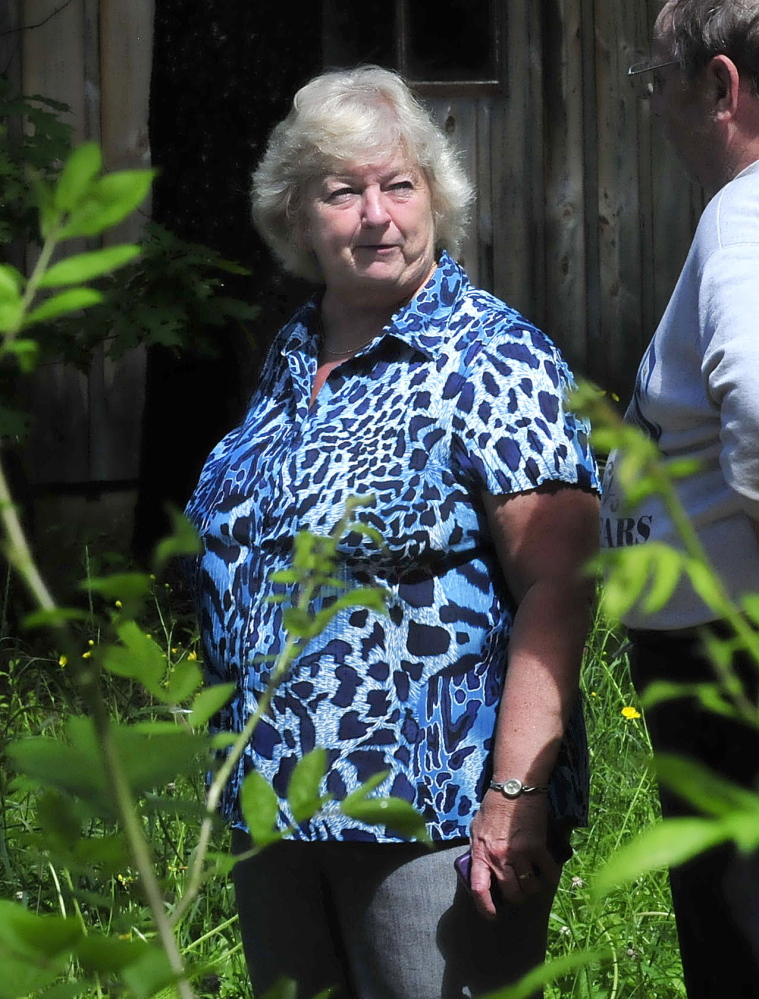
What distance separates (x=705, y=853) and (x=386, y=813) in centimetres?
139

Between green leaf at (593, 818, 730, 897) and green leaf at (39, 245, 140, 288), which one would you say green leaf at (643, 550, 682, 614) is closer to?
green leaf at (593, 818, 730, 897)

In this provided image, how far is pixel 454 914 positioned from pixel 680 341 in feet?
2.89

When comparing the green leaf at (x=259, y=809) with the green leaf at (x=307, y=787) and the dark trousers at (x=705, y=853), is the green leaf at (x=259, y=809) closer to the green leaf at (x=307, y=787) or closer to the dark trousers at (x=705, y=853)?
the green leaf at (x=307, y=787)

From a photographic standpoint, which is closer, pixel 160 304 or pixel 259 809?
pixel 259 809

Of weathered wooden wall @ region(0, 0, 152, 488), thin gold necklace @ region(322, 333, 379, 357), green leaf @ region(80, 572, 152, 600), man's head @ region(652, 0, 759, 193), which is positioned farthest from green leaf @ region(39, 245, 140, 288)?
weathered wooden wall @ region(0, 0, 152, 488)

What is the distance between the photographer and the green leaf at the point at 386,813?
24.7 inches

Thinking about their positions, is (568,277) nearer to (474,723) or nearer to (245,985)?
(245,985)

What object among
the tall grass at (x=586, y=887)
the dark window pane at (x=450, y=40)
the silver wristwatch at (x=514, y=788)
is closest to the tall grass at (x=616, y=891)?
the tall grass at (x=586, y=887)

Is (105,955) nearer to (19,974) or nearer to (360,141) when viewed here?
(19,974)

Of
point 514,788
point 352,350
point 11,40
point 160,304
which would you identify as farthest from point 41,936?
point 11,40

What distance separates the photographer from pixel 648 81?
6.85 ft

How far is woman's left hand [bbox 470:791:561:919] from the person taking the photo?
1874mm

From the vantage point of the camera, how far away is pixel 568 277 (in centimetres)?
619

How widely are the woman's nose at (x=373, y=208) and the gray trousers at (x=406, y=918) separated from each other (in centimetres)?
99
